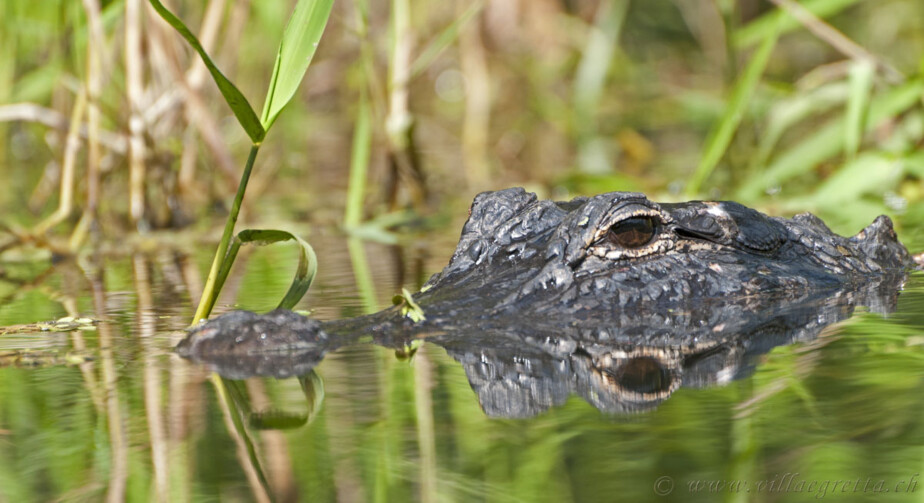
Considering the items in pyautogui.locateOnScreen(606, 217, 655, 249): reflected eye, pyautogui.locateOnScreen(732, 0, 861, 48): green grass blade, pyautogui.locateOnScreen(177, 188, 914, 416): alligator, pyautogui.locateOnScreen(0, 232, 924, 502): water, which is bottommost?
pyautogui.locateOnScreen(0, 232, 924, 502): water

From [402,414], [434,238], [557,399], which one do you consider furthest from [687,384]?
[434,238]

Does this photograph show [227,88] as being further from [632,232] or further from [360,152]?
[360,152]

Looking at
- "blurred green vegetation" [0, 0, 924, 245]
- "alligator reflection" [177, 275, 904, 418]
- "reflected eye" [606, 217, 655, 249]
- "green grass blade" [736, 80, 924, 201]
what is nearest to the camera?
"alligator reflection" [177, 275, 904, 418]

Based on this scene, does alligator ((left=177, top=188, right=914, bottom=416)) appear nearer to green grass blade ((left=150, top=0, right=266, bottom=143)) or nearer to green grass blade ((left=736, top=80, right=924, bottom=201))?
green grass blade ((left=150, top=0, right=266, bottom=143))

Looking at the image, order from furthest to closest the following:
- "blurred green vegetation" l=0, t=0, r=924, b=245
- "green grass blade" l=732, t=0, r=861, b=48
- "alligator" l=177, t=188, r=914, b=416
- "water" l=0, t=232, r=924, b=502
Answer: "blurred green vegetation" l=0, t=0, r=924, b=245 < "green grass blade" l=732, t=0, r=861, b=48 < "alligator" l=177, t=188, r=914, b=416 < "water" l=0, t=232, r=924, b=502

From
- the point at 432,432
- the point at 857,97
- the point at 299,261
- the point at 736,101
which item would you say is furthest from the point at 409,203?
the point at 432,432

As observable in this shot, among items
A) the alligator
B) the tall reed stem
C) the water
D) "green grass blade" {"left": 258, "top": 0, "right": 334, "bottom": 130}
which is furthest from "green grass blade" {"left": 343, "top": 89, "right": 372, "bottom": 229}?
"green grass blade" {"left": 258, "top": 0, "right": 334, "bottom": 130}

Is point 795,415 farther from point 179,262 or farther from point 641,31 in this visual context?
point 641,31
